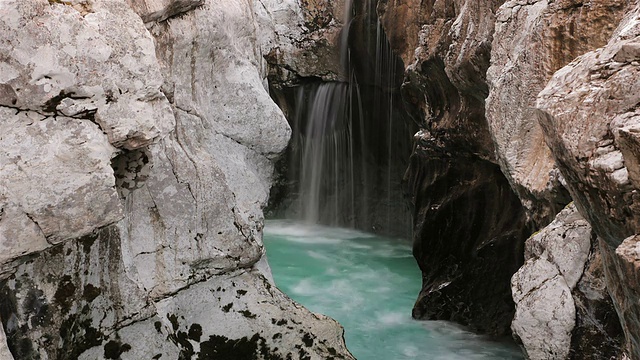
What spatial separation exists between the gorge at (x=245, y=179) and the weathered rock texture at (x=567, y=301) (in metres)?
0.02

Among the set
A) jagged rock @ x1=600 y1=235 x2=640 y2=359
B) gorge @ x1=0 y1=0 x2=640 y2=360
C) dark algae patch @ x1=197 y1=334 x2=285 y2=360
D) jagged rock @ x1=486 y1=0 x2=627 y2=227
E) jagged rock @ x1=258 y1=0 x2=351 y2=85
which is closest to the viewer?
jagged rock @ x1=600 y1=235 x2=640 y2=359

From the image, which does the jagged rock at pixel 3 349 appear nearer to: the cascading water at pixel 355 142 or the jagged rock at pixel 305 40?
the cascading water at pixel 355 142

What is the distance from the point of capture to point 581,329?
517cm

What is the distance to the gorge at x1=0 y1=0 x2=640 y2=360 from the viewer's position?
4.16 meters

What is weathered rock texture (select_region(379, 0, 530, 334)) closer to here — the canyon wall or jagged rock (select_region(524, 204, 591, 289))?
the canyon wall

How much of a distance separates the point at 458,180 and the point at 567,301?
15.9 ft

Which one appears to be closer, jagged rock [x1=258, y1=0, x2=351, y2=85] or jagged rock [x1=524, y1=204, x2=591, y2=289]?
jagged rock [x1=524, y1=204, x2=591, y2=289]

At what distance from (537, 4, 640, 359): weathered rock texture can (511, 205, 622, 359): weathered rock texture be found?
867mm

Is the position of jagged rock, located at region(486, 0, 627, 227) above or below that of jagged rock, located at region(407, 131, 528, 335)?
above

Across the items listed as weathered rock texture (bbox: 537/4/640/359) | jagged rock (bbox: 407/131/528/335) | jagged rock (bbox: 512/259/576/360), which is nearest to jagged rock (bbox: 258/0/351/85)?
jagged rock (bbox: 407/131/528/335)

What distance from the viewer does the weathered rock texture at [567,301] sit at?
4.99 metres

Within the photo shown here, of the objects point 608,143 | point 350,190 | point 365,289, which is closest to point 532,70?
Result: point 608,143

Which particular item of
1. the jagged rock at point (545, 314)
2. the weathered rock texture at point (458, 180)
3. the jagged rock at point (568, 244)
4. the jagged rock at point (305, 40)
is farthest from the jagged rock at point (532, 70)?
the jagged rock at point (305, 40)

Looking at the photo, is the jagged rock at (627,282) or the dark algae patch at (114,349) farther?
the dark algae patch at (114,349)
